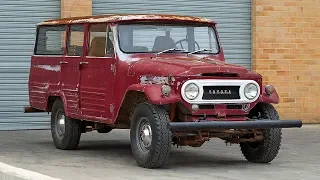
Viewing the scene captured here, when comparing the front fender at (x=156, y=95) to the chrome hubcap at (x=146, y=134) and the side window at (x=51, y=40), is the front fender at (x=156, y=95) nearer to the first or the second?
the chrome hubcap at (x=146, y=134)

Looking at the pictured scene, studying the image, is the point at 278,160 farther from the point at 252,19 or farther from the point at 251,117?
the point at 252,19

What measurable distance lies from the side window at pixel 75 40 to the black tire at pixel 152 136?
2.26 m

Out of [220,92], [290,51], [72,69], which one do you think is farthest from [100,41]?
[290,51]

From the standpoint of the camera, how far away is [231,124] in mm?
11219

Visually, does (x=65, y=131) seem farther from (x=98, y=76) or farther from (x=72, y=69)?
(x=98, y=76)

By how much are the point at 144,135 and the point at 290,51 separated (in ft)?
31.9

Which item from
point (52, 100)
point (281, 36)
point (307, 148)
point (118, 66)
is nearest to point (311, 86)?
point (281, 36)

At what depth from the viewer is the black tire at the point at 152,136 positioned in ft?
36.4

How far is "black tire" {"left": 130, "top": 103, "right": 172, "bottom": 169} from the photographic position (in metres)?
11.1

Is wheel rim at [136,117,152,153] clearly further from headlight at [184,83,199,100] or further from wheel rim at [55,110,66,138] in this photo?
wheel rim at [55,110,66,138]

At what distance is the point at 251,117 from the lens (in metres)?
12.3

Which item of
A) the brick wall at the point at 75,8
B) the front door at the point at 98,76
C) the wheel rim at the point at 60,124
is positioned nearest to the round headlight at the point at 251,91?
the front door at the point at 98,76

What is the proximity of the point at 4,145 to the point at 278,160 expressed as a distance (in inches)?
180

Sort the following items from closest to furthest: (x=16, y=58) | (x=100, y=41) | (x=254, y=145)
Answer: (x=254, y=145), (x=100, y=41), (x=16, y=58)
